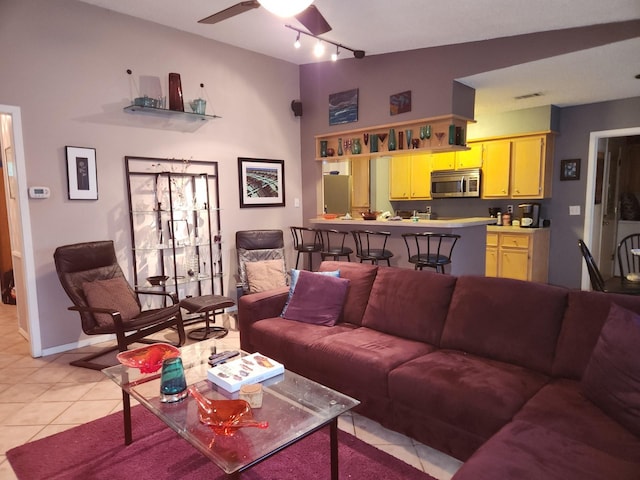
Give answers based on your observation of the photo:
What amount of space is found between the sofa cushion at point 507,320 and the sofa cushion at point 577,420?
0.81ft

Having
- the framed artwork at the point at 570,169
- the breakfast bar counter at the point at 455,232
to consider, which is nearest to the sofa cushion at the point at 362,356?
the breakfast bar counter at the point at 455,232

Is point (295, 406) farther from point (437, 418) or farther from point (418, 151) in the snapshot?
point (418, 151)

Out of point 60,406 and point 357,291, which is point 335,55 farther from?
point 60,406

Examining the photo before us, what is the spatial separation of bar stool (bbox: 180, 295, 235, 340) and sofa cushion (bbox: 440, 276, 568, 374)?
221 cm

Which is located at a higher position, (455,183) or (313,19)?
(313,19)

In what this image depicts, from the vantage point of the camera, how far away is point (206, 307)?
382cm

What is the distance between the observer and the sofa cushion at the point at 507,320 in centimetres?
219

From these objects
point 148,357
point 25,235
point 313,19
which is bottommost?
point 148,357

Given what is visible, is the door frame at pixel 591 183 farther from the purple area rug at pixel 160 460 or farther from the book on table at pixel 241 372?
the book on table at pixel 241 372

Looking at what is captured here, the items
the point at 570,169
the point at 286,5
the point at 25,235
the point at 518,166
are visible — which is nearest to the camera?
the point at 286,5

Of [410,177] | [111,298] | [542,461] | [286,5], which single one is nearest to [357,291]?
[542,461]

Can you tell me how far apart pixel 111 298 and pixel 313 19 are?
111 inches

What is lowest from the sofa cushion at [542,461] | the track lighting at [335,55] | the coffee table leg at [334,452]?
the coffee table leg at [334,452]

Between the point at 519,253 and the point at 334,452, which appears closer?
the point at 334,452
